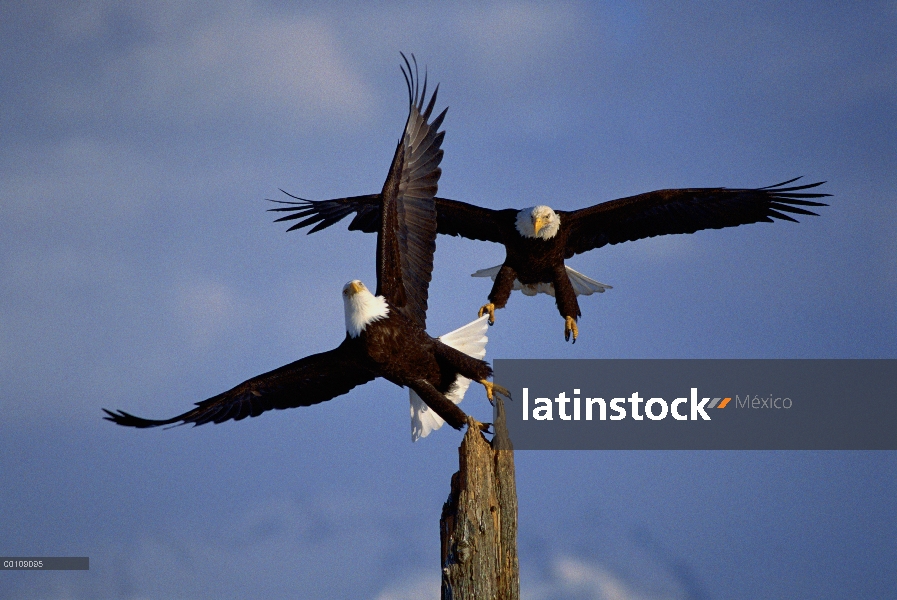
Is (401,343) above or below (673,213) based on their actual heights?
below

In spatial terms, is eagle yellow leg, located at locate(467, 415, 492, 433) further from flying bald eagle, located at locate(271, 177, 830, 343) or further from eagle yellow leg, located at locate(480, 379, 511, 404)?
flying bald eagle, located at locate(271, 177, 830, 343)

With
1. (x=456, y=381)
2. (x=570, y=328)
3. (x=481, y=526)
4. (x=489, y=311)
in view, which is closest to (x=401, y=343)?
(x=456, y=381)

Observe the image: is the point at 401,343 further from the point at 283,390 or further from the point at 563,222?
the point at 563,222

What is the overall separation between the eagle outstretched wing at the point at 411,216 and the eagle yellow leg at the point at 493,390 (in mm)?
690

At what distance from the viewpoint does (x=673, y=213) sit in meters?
9.65

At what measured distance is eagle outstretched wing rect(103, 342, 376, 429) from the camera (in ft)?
23.6

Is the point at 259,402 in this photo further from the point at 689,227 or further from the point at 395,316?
the point at 689,227

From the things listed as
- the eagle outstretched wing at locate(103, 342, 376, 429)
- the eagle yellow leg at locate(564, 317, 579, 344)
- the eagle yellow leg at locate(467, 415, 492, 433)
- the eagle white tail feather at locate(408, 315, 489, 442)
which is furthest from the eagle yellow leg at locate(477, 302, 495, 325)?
the eagle yellow leg at locate(467, 415, 492, 433)

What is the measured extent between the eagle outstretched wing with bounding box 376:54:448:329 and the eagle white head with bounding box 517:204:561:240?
5.66ft

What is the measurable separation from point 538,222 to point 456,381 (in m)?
2.23

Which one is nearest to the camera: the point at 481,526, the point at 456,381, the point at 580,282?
the point at 481,526

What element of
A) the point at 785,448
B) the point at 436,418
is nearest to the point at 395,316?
the point at 436,418

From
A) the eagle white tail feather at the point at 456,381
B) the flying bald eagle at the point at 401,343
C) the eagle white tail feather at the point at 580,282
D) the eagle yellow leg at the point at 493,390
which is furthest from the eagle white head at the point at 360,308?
the eagle white tail feather at the point at 580,282

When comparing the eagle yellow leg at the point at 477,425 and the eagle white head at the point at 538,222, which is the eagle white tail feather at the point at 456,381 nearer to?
the eagle yellow leg at the point at 477,425
